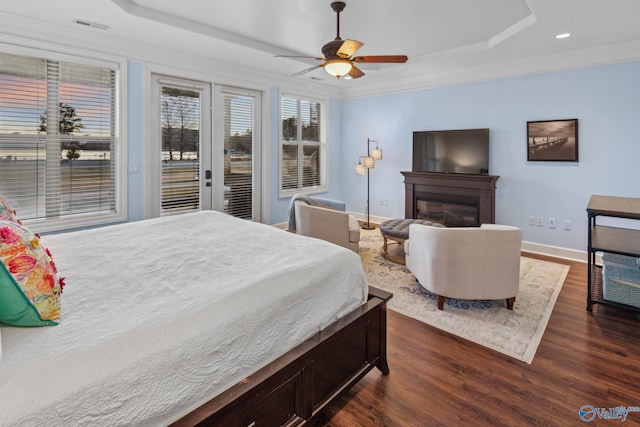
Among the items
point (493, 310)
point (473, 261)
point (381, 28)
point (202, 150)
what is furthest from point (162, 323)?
point (202, 150)

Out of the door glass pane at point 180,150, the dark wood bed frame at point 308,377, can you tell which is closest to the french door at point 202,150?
the door glass pane at point 180,150

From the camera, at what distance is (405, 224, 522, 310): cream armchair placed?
273cm

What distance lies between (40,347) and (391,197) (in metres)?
5.69

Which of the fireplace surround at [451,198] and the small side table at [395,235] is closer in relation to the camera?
the small side table at [395,235]

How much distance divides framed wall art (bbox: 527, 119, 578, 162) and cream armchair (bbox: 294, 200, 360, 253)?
2.64 m

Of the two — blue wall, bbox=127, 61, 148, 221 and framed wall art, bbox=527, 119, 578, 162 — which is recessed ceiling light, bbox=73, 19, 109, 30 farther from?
framed wall art, bbox=527, 119, 578, 162

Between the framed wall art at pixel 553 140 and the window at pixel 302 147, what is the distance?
11.3ft

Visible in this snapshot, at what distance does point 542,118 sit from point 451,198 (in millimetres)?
1558

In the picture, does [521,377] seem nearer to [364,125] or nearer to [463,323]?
[463,323]

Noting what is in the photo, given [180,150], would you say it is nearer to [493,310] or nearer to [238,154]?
[238,154]

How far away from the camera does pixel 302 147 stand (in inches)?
244

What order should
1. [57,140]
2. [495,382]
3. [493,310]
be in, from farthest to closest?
1. [57,140]
2. [493,310]
3. [495,382]

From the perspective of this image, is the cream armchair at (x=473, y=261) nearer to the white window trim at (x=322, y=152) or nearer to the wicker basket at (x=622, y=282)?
the wicker basket at (x=622, y=282)

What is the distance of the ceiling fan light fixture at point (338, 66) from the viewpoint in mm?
2942
